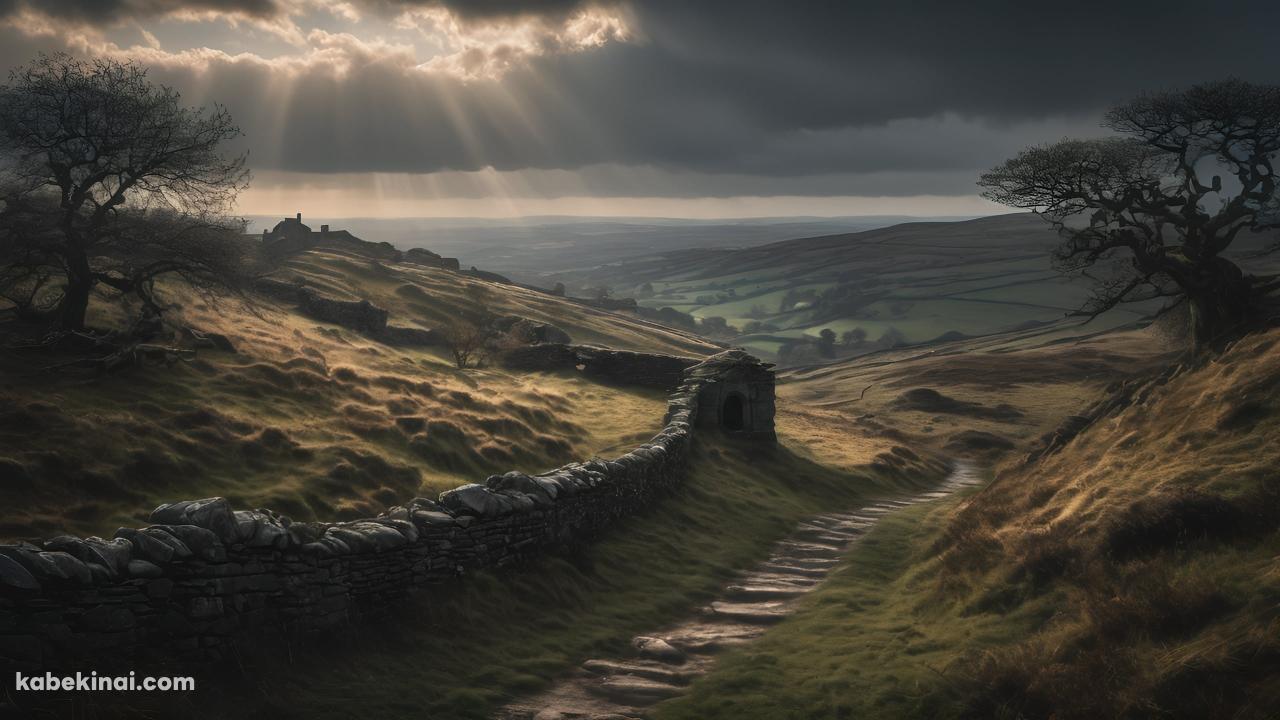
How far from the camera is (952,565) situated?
47.1 feet

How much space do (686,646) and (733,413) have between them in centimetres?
2405

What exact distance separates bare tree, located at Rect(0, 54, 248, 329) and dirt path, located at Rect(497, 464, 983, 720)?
69.6 ft

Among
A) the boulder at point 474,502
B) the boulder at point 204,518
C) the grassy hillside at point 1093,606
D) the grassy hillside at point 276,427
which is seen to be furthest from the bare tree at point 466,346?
the boulder at point 204,518

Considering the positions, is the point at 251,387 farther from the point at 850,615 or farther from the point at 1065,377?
the point at 1065,377

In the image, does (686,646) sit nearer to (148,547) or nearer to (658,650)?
(658,650)

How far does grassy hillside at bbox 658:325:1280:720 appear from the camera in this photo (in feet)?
25.2

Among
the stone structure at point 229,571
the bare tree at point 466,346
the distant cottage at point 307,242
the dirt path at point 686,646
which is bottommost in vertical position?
the dirt path at point 686,646

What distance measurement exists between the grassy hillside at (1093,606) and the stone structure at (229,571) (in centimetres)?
Answer: 466

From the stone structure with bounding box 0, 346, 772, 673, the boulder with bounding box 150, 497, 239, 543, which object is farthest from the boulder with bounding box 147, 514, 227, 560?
the boulder with bounding box 150, 497, 239, 543

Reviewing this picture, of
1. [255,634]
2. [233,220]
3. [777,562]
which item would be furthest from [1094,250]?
[233,220]

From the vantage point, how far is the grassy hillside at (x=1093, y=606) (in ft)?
25.2

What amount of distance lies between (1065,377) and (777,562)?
66.8m

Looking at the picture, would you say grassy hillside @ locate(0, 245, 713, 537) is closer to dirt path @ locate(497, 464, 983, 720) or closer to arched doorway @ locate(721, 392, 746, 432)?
arched doorway @ locate(721, 392, 746, 432)

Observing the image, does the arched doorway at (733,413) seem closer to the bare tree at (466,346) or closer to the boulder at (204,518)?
the bare tree at (466,346)
